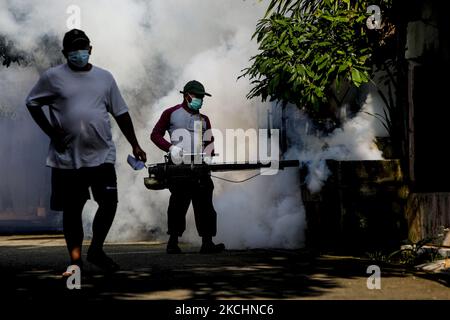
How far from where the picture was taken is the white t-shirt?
7.21m

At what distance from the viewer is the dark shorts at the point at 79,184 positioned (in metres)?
7.28

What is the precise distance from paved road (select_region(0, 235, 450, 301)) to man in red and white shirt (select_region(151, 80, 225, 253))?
1.22m

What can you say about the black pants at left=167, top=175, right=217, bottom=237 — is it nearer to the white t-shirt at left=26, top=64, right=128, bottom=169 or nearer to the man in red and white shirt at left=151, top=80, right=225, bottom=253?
the man in red and white shirt at left=151, top=80, right=225, bottom=253

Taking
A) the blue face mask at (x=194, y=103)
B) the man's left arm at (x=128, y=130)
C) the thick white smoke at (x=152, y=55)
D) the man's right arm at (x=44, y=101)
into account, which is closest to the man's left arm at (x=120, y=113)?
the man's left arm at (x=128, y=130)

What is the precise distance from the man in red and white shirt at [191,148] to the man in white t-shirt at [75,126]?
2.96 metres

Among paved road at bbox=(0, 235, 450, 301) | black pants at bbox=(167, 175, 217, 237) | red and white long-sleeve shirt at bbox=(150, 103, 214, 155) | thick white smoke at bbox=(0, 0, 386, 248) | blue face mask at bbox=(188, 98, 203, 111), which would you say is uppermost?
thick white smoke at bbox=(0, 0, 386, 248)

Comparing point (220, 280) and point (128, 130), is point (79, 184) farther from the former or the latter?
point (220, 280)

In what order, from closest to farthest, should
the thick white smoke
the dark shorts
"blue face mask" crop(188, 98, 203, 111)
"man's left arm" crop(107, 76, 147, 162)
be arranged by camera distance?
the dark shorts → "man's left arm" crop(107, 76, 147, 162) → "blue face mask" crop(188, 98, 203, 111) → the thick white smoke

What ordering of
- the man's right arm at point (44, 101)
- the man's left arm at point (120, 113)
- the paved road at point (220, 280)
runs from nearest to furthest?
the paved road at point (220, 280) → the man's right arm at point (44, 101) → the man's left arm at point (120, 113)

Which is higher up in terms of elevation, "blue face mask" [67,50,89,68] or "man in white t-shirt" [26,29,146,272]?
"blue face mask" [67,50,89,68]

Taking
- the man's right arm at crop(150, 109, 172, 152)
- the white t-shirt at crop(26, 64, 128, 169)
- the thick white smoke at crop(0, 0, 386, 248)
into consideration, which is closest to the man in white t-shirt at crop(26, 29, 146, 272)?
the white t-shirt at crop(26, 64, 128, 169)

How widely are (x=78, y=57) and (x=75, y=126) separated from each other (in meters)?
0.51

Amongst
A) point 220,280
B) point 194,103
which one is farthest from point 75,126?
point 194,103

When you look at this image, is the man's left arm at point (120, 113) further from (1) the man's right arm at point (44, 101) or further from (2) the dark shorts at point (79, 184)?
(1) the man's right arm at point (44, 101)
